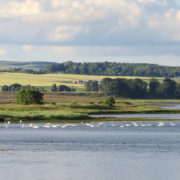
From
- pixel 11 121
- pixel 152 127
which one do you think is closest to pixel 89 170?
pixel 152 127

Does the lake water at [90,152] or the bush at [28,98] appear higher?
the bush at [28,98]

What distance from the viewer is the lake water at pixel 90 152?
1601 inches

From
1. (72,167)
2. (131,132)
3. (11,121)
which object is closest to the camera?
(72,167)

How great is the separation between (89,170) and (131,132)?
35.3 m

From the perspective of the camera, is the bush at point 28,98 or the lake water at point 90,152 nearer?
the lake water at point 90,152

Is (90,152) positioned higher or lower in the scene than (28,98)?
lower

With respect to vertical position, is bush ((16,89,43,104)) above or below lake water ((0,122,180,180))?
above

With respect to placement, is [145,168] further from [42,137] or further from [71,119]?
[71,119]

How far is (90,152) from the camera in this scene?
53344 millimetres

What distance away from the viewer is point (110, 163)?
1795 inches

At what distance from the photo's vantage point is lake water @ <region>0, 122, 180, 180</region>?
4066cm

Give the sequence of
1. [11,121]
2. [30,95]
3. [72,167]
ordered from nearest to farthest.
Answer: [72,167] < [11,121] < [30,95]

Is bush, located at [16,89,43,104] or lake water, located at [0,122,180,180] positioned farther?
bush, located at [16,89,43,104]

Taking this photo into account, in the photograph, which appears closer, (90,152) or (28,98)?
(90,152)
